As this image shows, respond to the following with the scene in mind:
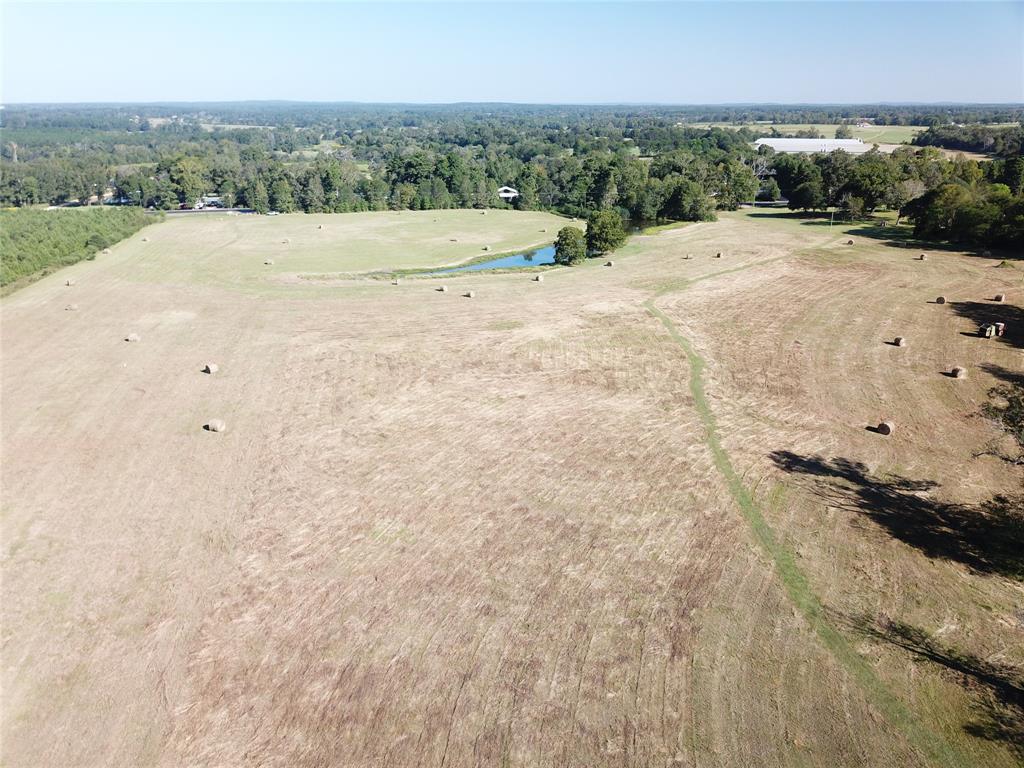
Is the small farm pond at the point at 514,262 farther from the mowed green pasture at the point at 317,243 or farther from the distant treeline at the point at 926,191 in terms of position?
the distant treeline at the point at 926,191

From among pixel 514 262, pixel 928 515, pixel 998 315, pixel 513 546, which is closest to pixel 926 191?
pixel 998 315

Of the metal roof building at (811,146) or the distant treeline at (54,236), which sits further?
the metal roof building at (811,146)

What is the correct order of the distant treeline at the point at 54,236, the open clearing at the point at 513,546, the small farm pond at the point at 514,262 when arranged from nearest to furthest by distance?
the open clearing at the point at 513,546 < the distant treeline at the point at 54,236 < the small farm pond at the point at 514,262

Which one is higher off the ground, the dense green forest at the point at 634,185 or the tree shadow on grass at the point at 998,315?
the dense green forest at the point at 634,185

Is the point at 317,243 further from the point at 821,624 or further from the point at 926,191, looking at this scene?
the point at 926,191

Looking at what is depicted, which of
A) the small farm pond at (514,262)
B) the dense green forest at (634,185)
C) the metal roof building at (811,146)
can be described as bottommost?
the small farm pond at (514,262)

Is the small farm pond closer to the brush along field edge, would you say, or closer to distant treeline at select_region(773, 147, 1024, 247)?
distant treeline at select_region(773, 147, 1024, 247)

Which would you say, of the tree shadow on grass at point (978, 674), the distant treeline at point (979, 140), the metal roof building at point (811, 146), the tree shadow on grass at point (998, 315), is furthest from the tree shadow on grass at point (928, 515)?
the metal roof building at point (811, 146)
